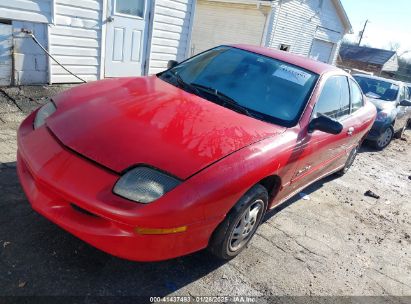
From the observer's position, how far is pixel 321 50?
18.6 metres

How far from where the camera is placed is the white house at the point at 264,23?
1396 centimetres

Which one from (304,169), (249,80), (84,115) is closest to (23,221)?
(84,115)

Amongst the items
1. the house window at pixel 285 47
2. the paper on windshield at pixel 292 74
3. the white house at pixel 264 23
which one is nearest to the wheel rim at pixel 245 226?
the paper on windshield at pixel 292 74

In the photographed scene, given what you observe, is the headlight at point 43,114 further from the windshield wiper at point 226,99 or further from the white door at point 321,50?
the white door at point 321,50

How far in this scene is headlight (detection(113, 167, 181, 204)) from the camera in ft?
6.80

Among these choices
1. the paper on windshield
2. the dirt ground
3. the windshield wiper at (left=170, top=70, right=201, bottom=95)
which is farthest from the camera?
the paper on windshield

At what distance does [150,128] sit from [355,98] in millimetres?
3192

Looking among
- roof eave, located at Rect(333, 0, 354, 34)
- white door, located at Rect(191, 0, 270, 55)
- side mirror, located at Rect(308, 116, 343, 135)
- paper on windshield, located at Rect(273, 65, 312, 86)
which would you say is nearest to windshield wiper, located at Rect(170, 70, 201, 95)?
paper on windshield, located at Rect(273, 65, 312, 86)

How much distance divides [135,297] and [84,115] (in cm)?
137

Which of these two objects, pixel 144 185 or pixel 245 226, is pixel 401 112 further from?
pixel 144 185

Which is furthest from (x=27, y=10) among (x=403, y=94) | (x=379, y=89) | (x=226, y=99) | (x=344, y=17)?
(x=344, y=17)

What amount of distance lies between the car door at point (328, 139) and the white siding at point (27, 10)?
4710mm

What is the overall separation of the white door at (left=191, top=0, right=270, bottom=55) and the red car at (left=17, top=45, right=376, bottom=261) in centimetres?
1116

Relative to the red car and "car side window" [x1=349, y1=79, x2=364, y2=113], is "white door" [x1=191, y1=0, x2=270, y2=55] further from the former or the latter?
the red car
